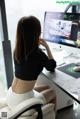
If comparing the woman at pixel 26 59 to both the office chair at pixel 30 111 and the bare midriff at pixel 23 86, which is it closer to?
the bare midriff at pixel 23 86

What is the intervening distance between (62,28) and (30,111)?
0.91 metres

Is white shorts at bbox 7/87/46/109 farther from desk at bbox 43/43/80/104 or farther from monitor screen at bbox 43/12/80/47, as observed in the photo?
monitor screen at bbox 43/12/80/47

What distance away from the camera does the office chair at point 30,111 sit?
52.3 inches

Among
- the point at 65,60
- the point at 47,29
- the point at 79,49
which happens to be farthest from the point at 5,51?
the point at 79,49

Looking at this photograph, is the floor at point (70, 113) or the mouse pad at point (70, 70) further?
the floor at point (70, 113)

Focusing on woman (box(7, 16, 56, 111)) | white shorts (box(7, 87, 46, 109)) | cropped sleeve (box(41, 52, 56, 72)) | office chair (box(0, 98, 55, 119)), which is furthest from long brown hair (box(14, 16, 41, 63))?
office chair (box(0, 98, 55, 119))

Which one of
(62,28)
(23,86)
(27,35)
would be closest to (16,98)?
(23,86)

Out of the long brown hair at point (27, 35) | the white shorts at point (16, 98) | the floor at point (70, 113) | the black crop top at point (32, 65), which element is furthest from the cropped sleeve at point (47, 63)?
the floor at point (70, 113)

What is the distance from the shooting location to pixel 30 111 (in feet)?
4.84

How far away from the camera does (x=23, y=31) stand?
5.21ft

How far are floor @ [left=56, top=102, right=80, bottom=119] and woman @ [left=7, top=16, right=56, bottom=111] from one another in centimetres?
73

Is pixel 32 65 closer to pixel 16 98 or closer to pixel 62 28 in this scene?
pixel 16 98

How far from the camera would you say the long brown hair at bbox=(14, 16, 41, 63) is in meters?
1.58

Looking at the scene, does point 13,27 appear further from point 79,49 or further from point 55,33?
point 79,49
